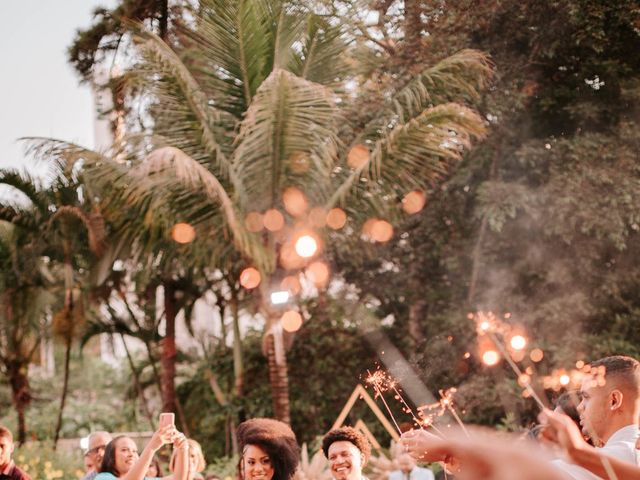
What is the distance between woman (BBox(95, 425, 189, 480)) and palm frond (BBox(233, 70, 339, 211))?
5276 mm

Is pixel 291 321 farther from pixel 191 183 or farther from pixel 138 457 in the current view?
pixel 138 457

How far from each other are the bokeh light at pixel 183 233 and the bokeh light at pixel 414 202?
15.0 feet

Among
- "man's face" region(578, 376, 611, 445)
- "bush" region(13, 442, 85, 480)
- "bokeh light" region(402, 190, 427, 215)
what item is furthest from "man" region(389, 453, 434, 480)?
"bokeh light" region(402, 190, 427, 215)

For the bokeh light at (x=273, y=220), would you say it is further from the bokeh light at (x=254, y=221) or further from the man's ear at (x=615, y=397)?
the man's ear at (x=615, y=397)

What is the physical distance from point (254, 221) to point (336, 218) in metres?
1.12

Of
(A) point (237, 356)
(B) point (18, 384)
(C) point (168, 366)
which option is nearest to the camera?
(A) point (237, 356)

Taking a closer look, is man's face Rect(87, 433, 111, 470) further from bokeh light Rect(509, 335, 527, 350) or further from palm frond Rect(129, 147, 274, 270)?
bokeh light Rect(509, 335, 527, 350)

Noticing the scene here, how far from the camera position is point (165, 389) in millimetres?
15430

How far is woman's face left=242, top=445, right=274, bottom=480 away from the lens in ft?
14.5

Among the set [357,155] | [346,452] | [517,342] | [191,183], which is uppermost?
[357,155]

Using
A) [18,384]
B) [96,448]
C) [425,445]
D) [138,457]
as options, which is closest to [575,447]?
[425,445]

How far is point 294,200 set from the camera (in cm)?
1089

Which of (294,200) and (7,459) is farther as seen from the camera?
(294,200)

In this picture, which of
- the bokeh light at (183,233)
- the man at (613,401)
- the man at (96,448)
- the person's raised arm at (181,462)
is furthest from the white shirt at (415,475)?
the man at (613,401)
